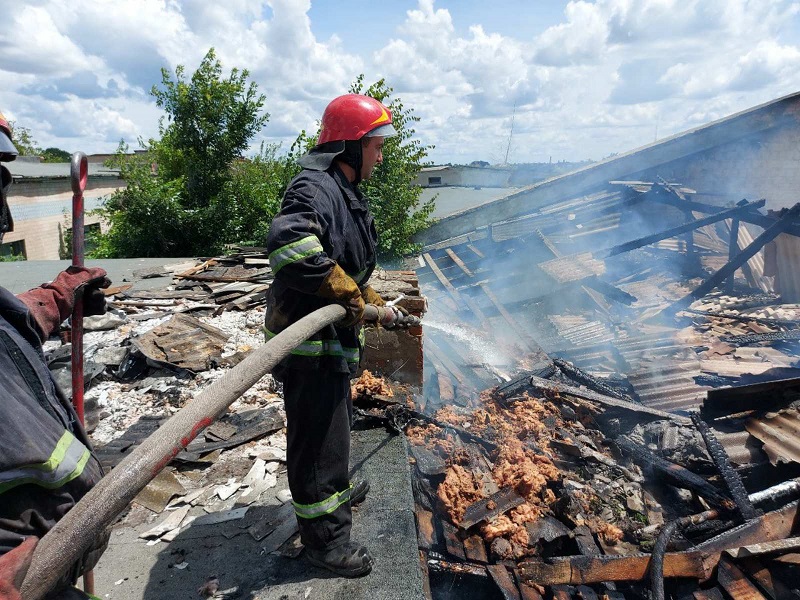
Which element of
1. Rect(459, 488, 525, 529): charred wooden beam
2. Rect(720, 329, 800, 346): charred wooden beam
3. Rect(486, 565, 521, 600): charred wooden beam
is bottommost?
Rect(486, 565, 521, 600): charred wooden beam

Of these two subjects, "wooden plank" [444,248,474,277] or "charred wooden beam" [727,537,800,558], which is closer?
"charred wooden beam" [727,537,800,558]

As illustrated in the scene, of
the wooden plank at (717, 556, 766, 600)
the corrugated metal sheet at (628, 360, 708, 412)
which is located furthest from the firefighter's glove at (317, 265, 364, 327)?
the corrugated metal sheet at (628, 360, 708, 412)

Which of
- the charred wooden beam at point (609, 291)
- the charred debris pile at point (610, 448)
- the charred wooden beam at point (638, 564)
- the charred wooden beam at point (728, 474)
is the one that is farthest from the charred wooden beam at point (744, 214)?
the charred wooden beam at point (638, 564)

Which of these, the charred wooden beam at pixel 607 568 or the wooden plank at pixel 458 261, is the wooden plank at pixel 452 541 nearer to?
the charred wooden beam at pixel 607 568

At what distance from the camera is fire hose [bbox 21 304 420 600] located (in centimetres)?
125

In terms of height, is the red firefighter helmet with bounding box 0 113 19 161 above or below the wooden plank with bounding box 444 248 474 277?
above

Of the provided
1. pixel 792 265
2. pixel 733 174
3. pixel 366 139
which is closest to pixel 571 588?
A: pixel 366 139

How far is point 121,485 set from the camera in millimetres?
1372

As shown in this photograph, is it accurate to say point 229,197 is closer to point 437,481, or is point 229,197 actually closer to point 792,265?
point 437,481

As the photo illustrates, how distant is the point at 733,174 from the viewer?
15070 millimetres

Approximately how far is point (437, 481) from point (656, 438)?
2.72 m

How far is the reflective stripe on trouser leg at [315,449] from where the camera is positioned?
2.55 m

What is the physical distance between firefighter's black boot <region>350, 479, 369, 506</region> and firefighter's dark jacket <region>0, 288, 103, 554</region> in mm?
1758

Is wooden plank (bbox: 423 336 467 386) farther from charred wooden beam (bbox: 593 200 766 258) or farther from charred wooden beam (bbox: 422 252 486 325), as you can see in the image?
charred wooden beam (bbox: 593 200 766 258)
